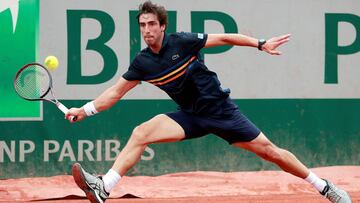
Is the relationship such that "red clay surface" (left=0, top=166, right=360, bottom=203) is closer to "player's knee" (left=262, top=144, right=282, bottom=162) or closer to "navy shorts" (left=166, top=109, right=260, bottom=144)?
"player's knee" (left=262, top=144, right=282, bottom=162)

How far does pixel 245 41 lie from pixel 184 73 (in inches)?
18.9

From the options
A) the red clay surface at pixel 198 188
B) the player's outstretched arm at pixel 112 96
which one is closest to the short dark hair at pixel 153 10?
the player's outstretched arm at pixel 112 96

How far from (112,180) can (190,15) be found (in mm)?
3691

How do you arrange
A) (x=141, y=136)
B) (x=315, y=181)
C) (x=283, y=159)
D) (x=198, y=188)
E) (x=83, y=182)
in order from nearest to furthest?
(x=83, y=182)
(x=141, y=136)
(x=283, y=159)
(x=315, y=181)
(x=198, y=188)

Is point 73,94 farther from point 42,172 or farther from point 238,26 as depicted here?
point 238,26

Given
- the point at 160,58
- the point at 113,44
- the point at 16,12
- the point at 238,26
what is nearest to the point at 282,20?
the point at 238,26

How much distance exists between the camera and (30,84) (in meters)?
6.53

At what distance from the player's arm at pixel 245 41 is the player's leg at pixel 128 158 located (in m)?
0.65

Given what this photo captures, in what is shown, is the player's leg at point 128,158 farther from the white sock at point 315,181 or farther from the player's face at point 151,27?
the white sock at point 315,181

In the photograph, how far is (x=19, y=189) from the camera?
884 cm

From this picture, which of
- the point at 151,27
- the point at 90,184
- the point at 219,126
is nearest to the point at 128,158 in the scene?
the point at 90,184

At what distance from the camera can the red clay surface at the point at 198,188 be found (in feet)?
27.8

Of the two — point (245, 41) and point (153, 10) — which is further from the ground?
point (153, 10)

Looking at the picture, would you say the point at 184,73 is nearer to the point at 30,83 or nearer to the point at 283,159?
the point at 283,159
